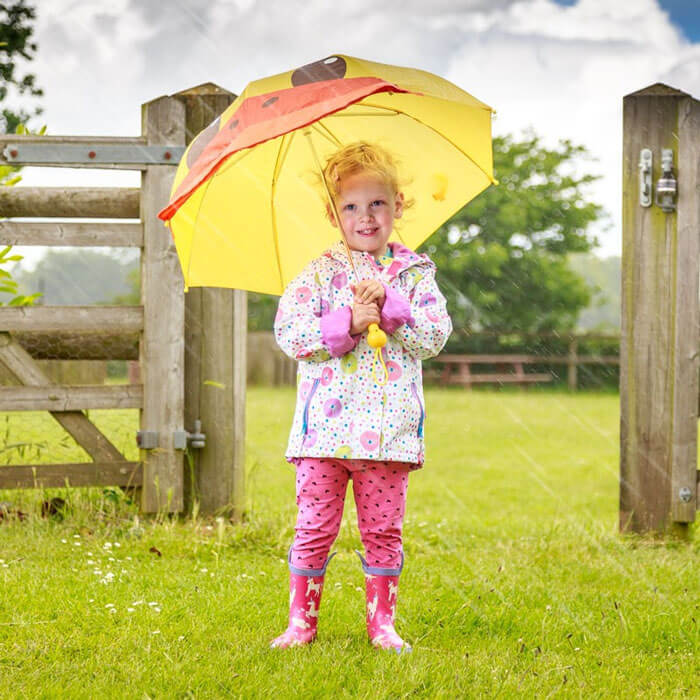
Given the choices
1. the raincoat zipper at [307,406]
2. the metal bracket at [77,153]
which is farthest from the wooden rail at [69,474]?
the raincoat zipper at [307,406]

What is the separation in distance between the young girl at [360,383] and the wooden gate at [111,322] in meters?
1.76

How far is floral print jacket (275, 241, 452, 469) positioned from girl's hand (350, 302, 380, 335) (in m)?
0.02

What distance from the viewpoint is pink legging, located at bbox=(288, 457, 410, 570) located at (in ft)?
9.22

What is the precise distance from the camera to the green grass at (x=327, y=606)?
251 cm

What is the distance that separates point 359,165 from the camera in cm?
290

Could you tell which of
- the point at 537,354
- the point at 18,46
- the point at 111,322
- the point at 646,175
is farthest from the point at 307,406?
the point at 537,354

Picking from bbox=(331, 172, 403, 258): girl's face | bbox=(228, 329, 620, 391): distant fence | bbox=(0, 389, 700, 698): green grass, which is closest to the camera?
bbox=(0, 389, 700, 698): green grass

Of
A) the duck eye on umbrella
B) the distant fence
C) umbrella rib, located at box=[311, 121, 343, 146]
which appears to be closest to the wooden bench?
the distant fence

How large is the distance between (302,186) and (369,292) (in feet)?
2.26

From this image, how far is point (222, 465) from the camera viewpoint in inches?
183

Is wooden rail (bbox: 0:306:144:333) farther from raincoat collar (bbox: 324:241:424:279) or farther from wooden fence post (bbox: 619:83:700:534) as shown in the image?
wooden fence post (bbox: 619:83:700:534)

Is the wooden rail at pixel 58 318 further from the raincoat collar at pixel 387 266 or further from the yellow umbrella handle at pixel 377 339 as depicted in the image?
the yellow umbrella handle at pixel 377 339

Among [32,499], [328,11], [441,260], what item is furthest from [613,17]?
[32,499]

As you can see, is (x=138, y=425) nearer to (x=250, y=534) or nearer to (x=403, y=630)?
(x=250, y=534)
